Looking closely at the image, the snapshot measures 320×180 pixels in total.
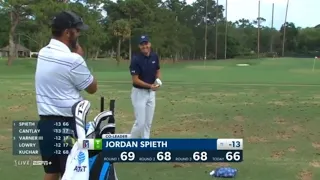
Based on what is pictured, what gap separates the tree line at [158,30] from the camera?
184 ft

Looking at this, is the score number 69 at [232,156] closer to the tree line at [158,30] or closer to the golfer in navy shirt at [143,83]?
the golfer in navy shirt at [143,83]

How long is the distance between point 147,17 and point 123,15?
4.13 m

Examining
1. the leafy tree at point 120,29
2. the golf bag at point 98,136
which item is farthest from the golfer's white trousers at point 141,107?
the leafy tree at point 120,29

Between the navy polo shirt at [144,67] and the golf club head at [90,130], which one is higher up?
the navy polo shirt at [144,67]

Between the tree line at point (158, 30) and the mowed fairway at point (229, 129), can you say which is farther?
the tree line at point (158, 30)

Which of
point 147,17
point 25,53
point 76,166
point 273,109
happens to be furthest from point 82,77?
point 25,53

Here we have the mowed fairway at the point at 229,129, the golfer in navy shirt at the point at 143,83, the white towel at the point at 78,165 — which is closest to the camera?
the white towel at the point at 78,165

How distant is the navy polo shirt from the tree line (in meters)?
24.2

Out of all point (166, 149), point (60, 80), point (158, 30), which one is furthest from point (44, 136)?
point (158, 30)

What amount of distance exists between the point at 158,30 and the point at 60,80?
77771mm

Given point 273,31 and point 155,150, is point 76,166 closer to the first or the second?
point 155,150

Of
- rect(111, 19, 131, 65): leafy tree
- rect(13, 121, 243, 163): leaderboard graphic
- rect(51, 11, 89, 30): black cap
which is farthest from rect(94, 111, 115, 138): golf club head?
rect(111, 19, 131, 65): leafy tree

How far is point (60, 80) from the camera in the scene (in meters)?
3.99

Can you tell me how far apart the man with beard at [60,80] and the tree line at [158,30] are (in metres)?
28.3
